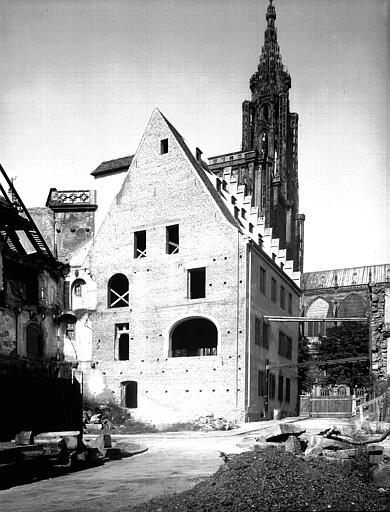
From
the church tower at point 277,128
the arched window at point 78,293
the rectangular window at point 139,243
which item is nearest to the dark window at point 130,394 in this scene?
the arched window at point 78,293

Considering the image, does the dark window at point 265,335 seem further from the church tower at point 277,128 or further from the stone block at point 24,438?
the church tower at point 277,128

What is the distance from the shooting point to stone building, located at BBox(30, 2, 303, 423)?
31531 millimetres

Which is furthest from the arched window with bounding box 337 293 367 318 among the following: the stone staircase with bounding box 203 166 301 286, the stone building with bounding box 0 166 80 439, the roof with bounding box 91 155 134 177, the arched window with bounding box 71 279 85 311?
the stone building with bounding box 0 166 80 439

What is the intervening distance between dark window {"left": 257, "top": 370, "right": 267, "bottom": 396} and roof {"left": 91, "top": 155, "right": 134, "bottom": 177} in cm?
1591

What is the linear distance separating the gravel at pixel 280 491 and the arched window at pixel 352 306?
3916 inches

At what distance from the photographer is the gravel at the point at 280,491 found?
329 inches

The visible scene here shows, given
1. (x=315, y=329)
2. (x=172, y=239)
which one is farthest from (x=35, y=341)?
(x=315, y=329)

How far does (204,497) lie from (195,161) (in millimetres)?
27775

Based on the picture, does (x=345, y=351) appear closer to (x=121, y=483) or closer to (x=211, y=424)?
(x=211, y=424)

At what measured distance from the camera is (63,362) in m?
33.5

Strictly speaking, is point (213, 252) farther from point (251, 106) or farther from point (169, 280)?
point (251, 106)

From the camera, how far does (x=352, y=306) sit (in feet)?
354

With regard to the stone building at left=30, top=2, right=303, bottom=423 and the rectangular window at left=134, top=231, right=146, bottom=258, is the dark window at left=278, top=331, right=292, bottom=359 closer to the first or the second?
the stone building at left=30, top=2, right=303, bottom=423

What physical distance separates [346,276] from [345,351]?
3462 cm
